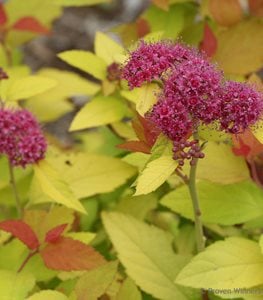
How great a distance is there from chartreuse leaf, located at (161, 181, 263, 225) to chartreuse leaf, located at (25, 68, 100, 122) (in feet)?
1.93

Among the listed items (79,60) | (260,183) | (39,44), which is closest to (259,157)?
(260,183)

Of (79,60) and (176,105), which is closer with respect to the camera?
(176,105)

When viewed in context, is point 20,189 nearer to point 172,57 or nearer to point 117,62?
point 117,62

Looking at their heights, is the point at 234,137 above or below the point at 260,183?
above

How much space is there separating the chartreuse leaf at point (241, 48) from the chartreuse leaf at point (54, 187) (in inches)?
21.1

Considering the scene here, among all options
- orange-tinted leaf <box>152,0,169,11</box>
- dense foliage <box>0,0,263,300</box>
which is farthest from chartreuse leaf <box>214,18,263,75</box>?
orange-tinted leaf <box>152,0,169,11</box>

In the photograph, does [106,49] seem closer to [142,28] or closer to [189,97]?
[142,28]

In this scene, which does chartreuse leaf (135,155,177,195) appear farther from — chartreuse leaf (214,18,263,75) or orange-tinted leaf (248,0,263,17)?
orange-tinted leaf (248,0,263,17)

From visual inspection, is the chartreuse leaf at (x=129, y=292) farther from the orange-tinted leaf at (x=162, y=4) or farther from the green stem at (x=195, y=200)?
the orange-tinted leaf at (x=162, y=4)

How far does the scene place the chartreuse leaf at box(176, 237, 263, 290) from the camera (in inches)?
46.7

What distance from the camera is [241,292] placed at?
4.06ft

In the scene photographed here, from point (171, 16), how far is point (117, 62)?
356 millimetres

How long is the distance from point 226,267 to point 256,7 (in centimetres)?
80

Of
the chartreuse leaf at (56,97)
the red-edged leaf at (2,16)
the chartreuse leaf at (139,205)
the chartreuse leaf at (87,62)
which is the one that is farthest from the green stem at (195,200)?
the red-edged leaf at (2,16)
